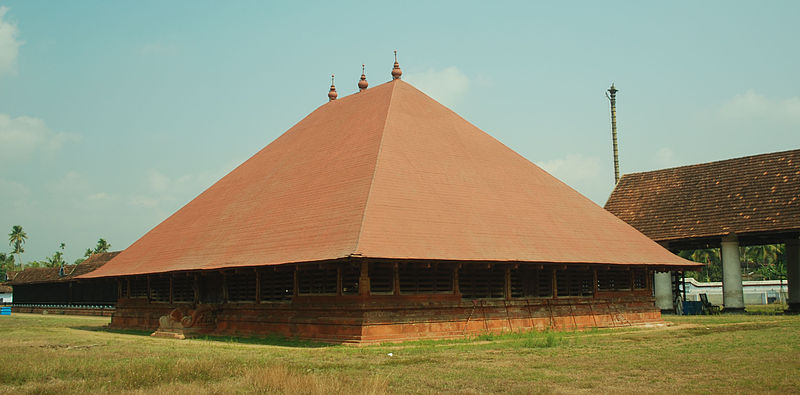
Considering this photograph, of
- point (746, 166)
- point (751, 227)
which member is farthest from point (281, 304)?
point (746, 166)

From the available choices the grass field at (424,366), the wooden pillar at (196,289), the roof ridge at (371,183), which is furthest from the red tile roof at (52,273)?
the grass field at (424,366)

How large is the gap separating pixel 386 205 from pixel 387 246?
2103 mm

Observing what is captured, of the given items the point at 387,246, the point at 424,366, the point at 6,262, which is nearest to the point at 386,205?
the point at 387,246

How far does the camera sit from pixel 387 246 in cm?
1734

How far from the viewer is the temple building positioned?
60.1 ft

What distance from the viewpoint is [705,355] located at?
546 inches

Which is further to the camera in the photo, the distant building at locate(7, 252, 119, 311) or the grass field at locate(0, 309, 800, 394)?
the distant building at locate(7, 252, 119, 311)

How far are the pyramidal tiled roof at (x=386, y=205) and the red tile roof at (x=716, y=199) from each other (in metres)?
7.17

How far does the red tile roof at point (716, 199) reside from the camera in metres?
30.5

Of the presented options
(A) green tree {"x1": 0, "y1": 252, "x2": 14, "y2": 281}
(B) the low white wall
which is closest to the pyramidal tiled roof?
(B) the low white wall

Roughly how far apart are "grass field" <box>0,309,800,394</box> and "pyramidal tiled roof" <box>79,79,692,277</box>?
9.36 ft

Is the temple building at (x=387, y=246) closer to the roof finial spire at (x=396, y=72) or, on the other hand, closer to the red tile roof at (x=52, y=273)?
the roof finial spire at (x=396, y=72)

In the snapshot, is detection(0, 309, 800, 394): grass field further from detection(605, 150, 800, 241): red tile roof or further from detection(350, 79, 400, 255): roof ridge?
detection(605, 150, 800, 241): red tile roof

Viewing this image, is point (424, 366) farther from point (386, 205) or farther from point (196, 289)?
point (196, 289)
